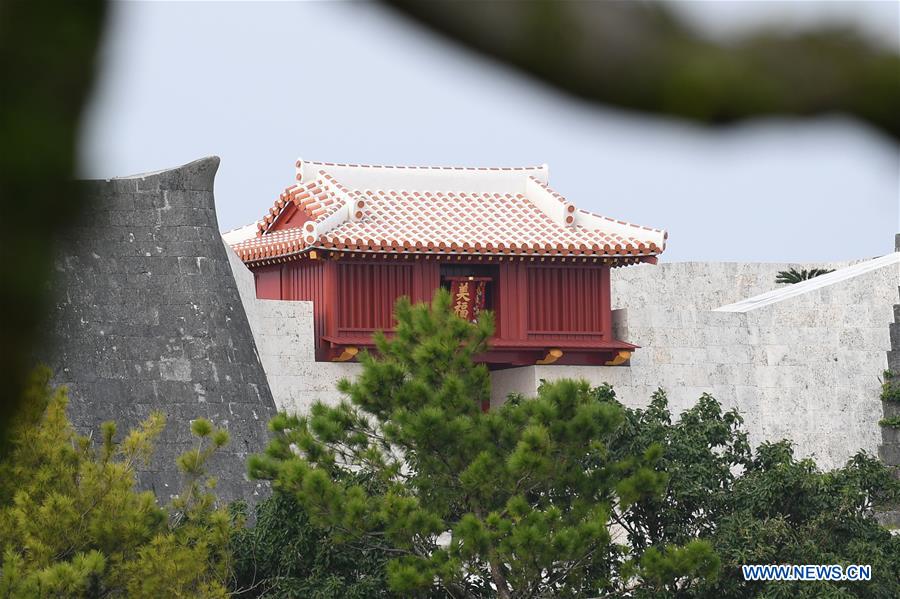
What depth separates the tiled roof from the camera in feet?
52.1

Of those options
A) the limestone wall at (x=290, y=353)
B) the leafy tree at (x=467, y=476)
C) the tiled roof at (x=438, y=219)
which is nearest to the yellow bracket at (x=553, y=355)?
the tiled roof at (x=438, y=219)

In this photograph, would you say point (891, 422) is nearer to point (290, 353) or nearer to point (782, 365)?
point (782, 365)

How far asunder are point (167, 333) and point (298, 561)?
15.3ft

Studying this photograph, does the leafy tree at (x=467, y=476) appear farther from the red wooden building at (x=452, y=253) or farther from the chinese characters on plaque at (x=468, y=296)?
the chinese characters on plaque at (x=468, y=296)

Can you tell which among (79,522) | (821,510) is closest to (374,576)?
(79,522)

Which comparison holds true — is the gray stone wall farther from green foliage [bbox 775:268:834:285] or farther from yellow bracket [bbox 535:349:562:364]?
green foliage [bbox 775:268:834:285]

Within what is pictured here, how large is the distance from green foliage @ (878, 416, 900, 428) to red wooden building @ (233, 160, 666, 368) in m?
3.73

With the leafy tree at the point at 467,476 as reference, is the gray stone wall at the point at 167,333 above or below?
above

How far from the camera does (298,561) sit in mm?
9906

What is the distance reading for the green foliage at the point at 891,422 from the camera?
59.2 feet

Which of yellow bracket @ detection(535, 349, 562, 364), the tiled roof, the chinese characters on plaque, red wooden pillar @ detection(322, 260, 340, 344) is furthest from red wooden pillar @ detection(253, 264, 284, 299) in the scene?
yellow bracket @ detection(535, 349, 562, 364)

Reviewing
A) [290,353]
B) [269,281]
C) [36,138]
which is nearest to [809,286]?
[269,281]

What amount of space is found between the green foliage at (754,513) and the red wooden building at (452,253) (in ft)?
17.3

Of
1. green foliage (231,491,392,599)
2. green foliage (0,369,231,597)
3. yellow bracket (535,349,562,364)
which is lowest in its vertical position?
green foliage (231,491,392,599)
